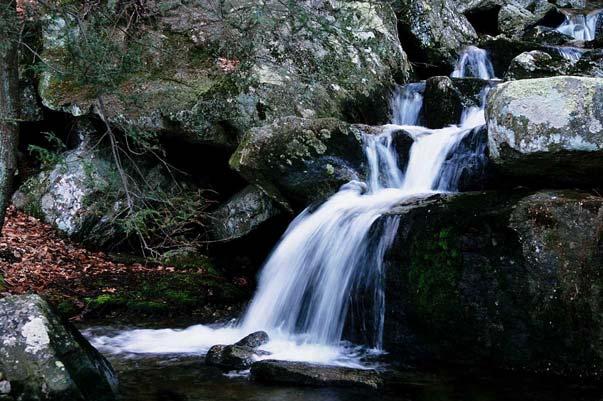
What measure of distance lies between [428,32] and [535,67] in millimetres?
2978

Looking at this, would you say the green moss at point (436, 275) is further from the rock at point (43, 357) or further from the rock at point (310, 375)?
the rock at point (43, 357)

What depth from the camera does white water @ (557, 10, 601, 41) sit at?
16.2 m

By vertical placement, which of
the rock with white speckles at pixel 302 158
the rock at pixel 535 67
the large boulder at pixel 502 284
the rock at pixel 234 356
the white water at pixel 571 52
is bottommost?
the rock at pixel 234 356

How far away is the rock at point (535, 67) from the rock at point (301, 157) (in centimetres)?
416

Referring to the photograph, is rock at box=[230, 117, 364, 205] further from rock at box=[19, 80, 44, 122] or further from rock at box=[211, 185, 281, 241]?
rock at box=[19, 80, 44, 122]

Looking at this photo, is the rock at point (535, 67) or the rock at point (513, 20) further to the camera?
the rock at point (513, 20)

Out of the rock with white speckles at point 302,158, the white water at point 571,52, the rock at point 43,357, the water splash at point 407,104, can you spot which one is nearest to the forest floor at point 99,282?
the rock with white speckles at point 302,158

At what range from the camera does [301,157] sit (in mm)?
8172

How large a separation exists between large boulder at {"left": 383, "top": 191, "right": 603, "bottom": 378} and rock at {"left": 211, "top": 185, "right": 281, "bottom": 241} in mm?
3023

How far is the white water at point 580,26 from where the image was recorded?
1619 centimetres

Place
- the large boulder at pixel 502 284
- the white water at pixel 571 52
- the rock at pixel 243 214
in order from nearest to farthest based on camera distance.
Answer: the large boulder at pixel 502 284
the rock at pixel 243 214
the white water at pixel 571 52

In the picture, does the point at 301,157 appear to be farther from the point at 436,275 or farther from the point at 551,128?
the point at 551,128

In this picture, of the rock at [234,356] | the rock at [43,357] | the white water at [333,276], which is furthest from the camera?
the white water at [333,276]

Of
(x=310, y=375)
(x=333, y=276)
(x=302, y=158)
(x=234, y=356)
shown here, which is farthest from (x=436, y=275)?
(x=302, y=158)
